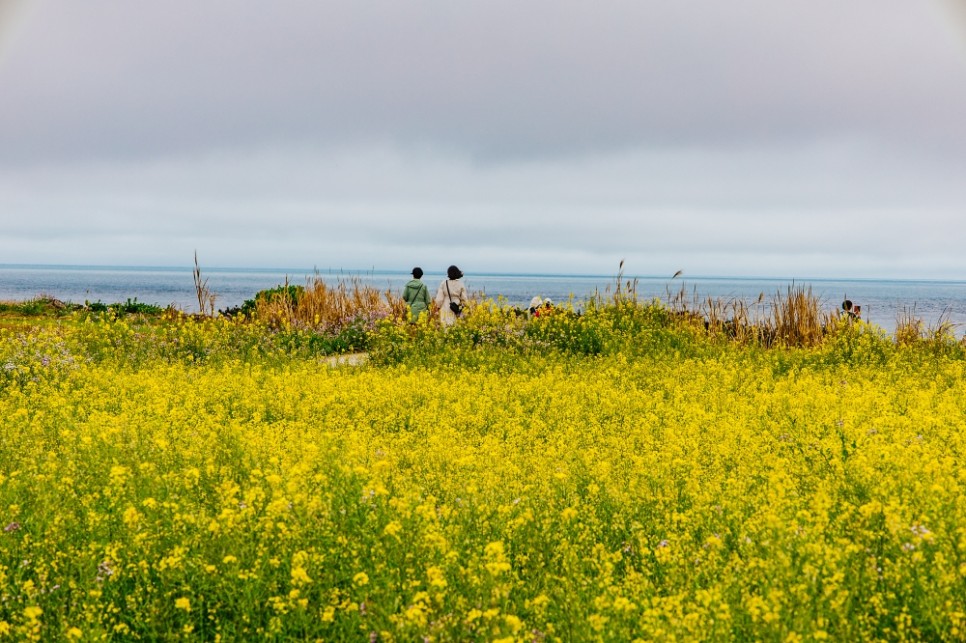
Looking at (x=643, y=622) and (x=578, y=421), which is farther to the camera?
(x=578, y=421)

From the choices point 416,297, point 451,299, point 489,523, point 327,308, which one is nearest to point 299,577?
point 489,523

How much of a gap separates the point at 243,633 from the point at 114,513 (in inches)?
63.0

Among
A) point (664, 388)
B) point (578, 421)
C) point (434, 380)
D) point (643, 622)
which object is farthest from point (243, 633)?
point (664, 388)

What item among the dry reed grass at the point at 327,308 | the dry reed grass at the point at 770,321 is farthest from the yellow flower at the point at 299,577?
the dry reed grass at the point at 327,308

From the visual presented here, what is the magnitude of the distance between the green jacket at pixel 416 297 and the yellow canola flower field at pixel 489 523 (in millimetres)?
9214

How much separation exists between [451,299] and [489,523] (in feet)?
42.8

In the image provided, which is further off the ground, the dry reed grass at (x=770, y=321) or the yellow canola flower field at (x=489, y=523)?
the dry reed grass at (x=770, y=321)

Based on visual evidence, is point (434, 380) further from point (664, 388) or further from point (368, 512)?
point (368, 512)

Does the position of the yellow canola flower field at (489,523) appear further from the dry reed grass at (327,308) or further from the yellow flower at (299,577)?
the dry reed grass at (327,308)

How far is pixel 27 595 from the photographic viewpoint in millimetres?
4250

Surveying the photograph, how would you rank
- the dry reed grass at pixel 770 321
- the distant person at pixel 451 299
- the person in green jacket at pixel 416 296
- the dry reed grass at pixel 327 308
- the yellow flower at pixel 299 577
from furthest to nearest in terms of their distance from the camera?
the dry reed grass at pixel 327 308 < the person in green jacket at pixel 416 296 < the distant person at pixel 451 299 < the dry reed grass at pixel 770 321 < the yellow flower at pixel 299 577

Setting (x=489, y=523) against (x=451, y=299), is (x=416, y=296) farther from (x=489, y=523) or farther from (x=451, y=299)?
(x=489, y=523)

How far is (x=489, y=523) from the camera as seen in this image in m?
5.00

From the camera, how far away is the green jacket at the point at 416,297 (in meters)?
18.8
